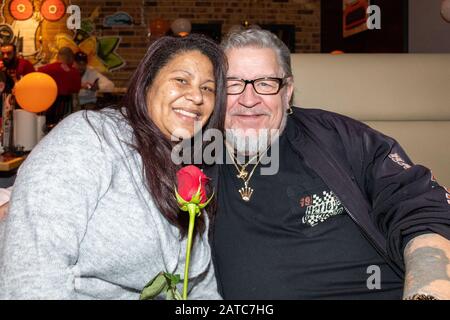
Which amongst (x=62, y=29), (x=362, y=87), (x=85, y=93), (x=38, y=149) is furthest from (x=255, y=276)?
(x=62, y=29)

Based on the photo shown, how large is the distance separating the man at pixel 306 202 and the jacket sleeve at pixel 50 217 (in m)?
0.54

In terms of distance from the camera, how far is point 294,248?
1.39 m

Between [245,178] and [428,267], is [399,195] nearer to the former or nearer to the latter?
[428,267]

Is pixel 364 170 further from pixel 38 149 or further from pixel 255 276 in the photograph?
pixel 38 149

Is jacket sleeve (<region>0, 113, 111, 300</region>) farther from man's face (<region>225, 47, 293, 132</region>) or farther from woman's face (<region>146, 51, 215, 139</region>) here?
man's face (<region>225, 47, 293, 132</region>)

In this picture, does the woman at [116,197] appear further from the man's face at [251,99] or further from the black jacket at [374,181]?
the black jacket at [374,181]

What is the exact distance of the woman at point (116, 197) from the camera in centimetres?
89

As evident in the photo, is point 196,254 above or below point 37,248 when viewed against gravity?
below

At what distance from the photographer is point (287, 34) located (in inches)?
264

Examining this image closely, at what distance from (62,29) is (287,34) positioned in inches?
126

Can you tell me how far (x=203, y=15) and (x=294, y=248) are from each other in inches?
225

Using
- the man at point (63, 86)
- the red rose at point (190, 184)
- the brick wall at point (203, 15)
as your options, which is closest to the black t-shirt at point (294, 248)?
the red rose at point (190, 184)

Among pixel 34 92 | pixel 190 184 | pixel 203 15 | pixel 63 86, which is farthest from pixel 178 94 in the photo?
pixel 203 15

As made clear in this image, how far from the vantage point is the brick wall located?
259 inches
